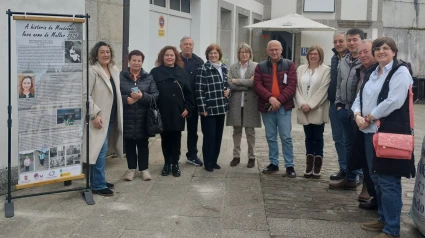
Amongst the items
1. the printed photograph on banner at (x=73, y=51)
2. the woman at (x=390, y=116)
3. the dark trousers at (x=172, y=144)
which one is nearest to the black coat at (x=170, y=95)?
the dark trousers at (x=172, y=144)

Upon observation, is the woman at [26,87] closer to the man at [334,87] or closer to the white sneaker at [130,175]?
the white sneaker at [130,175]

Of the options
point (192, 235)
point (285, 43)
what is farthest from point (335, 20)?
point (192, 235)

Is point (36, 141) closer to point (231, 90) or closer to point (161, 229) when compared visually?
point (161, 229)

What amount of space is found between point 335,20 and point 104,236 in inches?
708

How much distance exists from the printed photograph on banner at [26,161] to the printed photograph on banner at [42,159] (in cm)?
5

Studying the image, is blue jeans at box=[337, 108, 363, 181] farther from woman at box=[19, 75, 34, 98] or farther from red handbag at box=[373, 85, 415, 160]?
woman at box=[19, 75, 34, 98]

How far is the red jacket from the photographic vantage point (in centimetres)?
655

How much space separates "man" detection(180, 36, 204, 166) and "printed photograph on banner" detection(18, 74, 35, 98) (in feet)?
7.86

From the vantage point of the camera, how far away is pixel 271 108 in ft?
21.8

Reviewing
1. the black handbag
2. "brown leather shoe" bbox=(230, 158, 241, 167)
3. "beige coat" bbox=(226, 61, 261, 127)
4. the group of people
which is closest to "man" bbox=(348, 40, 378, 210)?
the group of people

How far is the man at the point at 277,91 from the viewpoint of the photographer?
656 centimetres

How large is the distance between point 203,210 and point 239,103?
2.18 m

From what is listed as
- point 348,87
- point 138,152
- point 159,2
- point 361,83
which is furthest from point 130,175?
point 159,2

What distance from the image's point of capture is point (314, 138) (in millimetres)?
6660
